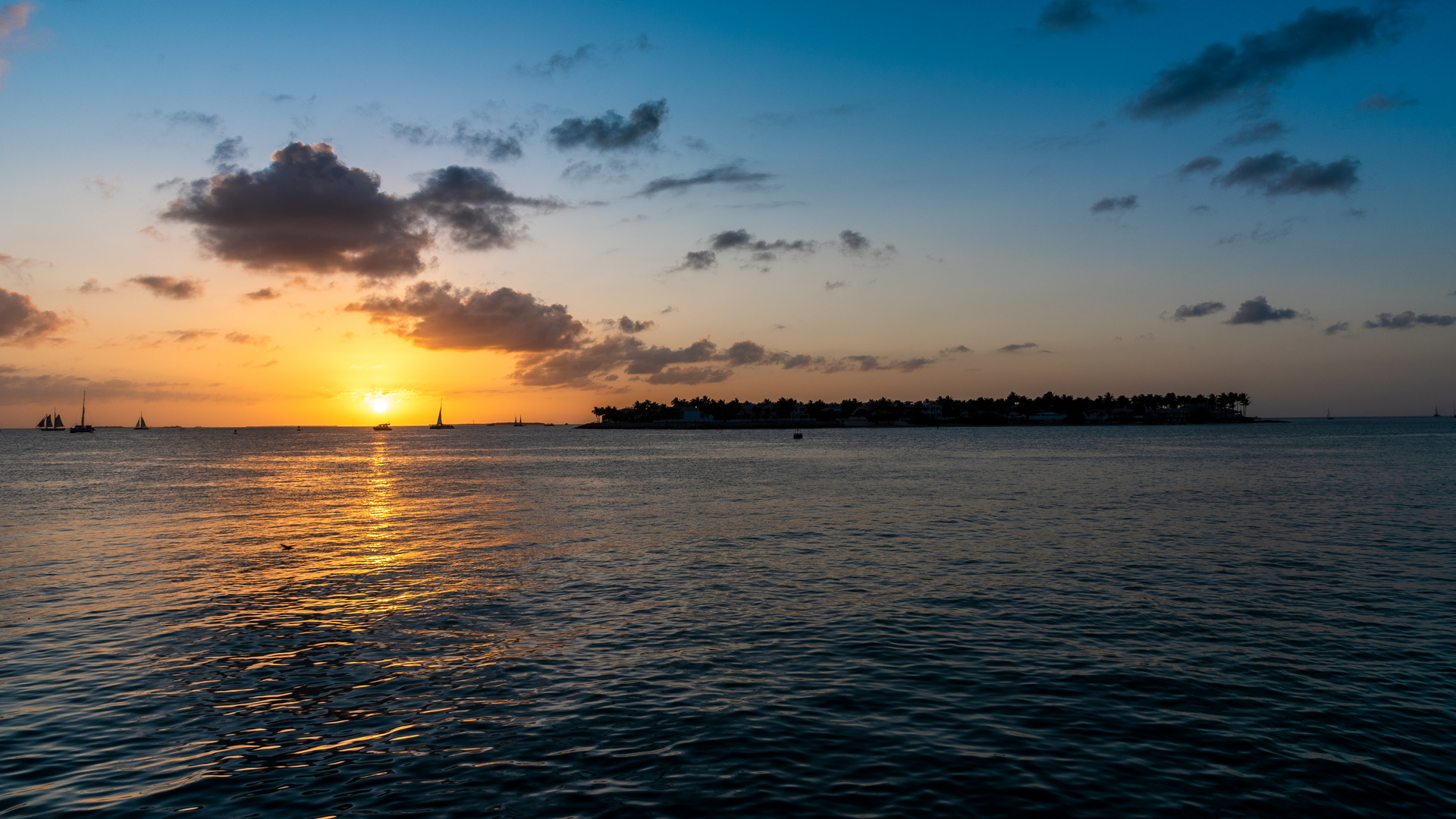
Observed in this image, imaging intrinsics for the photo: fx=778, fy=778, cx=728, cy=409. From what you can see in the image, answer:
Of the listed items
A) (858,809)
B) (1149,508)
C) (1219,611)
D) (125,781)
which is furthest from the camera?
(1149,508)

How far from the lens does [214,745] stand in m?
14.7

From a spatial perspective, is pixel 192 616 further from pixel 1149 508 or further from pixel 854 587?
pixel 1149 508

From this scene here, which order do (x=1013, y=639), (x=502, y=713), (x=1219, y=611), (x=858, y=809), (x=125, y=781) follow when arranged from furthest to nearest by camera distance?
1. (x=1219, y=611)
2. (x=1013, y=639)
3. (x=502, y=713)
4. (x=125, y=781)
5. (x=858, y=809)

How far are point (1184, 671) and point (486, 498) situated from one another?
198ft

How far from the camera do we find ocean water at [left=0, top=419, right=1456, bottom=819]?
12883 millimetres

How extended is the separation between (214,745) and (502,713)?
206 inches

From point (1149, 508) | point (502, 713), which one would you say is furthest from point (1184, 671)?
point (1149, 508)

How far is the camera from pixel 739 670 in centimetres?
1883

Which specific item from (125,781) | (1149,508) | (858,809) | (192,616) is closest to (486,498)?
(192,616)

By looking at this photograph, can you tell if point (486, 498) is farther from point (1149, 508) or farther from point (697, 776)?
point (697, 776)

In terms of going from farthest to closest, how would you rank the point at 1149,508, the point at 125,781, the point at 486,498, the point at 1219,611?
1. the point at 486,498
2. the point at 1149,508
3. the point at 1219,611
4. the point at 125,781

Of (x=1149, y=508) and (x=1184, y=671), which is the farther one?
(x=1149, y=508)

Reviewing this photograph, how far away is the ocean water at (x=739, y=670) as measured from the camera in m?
12.9

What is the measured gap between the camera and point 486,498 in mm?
69438
